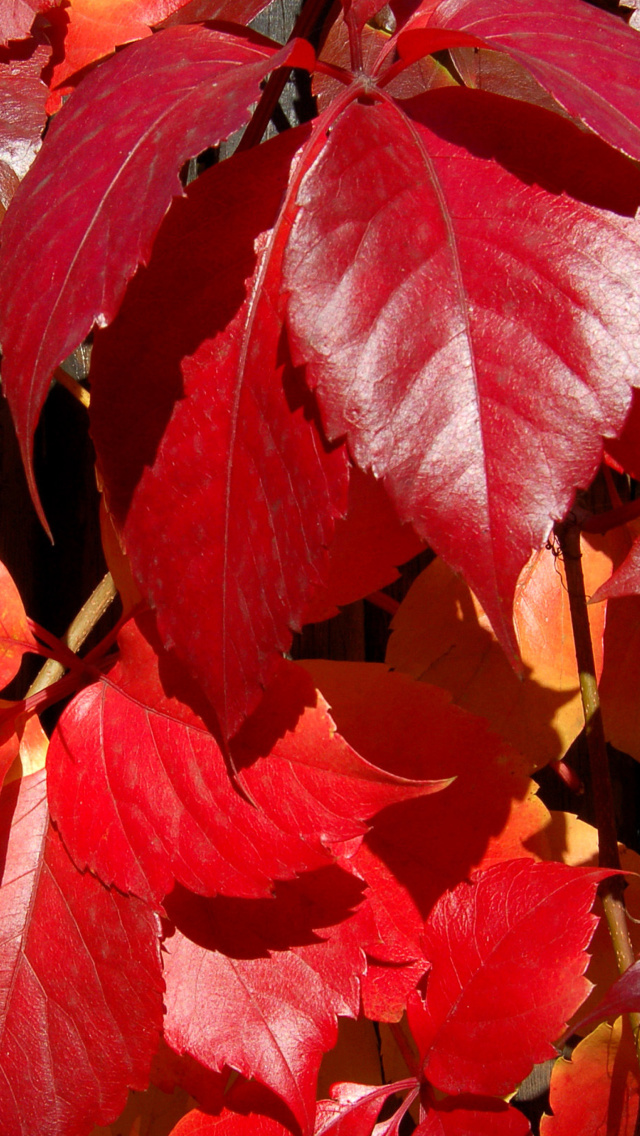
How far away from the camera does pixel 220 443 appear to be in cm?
26

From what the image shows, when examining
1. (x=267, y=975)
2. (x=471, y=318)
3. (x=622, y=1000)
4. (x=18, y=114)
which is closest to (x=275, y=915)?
(x=267, y=975)

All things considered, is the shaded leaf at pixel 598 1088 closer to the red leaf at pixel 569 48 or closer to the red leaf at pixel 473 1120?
the red leaf at pixel 473 1120

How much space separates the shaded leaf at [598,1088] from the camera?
353mm

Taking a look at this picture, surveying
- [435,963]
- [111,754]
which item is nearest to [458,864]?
[435,963]

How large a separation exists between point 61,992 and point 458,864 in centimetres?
16

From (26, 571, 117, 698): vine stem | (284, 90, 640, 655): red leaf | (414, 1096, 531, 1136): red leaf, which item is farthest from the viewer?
(26, 571, 117, 698): vine stem

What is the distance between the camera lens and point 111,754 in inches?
12.8

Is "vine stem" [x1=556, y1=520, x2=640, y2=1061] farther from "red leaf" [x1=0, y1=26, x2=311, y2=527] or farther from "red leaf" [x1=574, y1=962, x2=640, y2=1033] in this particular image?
"red leaf" [x1=0, y1=26, x2=311, y2=527]

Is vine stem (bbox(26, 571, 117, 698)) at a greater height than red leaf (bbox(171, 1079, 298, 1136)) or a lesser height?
greater

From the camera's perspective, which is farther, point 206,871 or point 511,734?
point 511,734

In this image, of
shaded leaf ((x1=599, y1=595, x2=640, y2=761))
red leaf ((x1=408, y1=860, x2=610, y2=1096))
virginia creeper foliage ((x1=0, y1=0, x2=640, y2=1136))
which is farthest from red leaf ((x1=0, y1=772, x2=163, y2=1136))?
shaded leaf ((x1=599, y1=595, x2=640, y2=761))

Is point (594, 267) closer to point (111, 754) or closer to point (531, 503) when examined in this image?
point (531, 503)

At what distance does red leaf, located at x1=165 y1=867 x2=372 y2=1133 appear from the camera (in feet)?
1.11

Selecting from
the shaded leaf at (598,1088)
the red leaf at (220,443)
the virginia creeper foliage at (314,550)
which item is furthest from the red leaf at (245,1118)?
the red leaf at (220,443)
